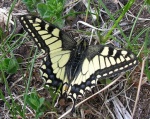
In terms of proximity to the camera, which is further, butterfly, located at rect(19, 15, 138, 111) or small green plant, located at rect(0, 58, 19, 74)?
small green plant, located at rect(0, 58, 19, 74)

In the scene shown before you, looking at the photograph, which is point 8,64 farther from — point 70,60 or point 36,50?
point 70,60

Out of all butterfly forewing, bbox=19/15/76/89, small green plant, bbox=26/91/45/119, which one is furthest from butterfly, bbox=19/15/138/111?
small green plant, bbox=26/91/45/119

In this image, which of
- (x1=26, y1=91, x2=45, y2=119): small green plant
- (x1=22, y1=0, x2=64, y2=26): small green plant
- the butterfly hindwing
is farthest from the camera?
(x1=22, y1=0, x2=64, y2=26): small green plant

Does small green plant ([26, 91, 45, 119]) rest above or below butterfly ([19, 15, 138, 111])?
below

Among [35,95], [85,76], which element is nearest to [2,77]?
[35,95]

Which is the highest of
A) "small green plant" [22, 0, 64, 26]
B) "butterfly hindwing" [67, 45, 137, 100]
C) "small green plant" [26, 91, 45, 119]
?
"small green plant" [22, 0, 64, 26]

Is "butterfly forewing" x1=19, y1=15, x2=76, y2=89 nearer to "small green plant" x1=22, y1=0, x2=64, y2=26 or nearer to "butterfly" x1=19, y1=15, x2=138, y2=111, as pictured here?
"butterfly" x1=19, y1=15, x2=138, y2=111

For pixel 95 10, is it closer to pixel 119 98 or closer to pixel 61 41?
pixel 61 41
